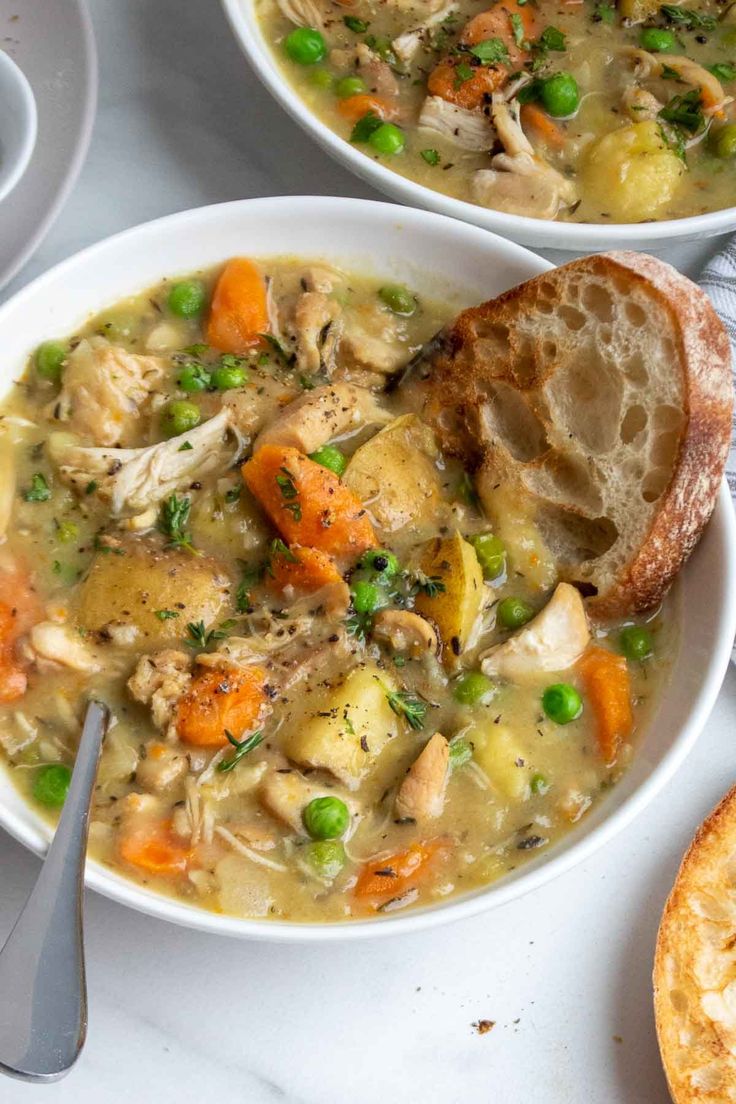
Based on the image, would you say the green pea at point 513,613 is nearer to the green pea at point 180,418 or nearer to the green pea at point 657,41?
the green pea at point 180,418

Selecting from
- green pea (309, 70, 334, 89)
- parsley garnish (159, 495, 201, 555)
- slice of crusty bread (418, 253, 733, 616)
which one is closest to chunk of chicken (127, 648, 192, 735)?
parsley garnish (159, 495, 201, 555)

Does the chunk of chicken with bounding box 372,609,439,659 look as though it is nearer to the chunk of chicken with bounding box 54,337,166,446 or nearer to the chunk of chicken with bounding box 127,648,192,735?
the chunk of chicken with bounding box 127,648,192,735

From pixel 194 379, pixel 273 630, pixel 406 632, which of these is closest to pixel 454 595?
pixel 406 632

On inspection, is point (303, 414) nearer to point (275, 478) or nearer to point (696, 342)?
point (275, 478)

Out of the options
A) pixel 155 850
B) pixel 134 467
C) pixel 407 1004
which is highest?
pixel 134 467

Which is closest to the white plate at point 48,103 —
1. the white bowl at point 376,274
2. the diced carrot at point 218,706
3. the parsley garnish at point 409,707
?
the white bowl at point 376,274

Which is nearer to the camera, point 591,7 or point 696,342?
point 696,342

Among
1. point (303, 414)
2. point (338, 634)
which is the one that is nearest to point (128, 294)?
point (303, 414)

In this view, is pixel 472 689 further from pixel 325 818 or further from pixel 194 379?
pixel 194 379
